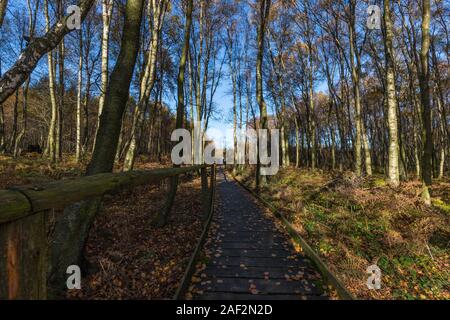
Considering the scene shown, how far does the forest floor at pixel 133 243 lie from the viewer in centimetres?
396

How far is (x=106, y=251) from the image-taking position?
521cm

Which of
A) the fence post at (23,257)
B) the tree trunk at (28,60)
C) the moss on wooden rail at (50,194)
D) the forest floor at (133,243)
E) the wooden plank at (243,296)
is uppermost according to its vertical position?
the tree trunk at (28,60)

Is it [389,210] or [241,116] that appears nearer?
[389,210]

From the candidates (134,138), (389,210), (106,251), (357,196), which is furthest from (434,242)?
(134,138)

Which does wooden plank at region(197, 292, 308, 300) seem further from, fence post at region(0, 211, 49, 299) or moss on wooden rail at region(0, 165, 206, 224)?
fence post at region(0, 211, 49, 299)

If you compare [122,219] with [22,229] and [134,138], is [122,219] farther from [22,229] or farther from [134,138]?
[22,229]

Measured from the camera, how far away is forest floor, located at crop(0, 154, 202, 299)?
3961mm

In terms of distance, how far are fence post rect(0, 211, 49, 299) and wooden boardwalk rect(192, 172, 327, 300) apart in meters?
2.75

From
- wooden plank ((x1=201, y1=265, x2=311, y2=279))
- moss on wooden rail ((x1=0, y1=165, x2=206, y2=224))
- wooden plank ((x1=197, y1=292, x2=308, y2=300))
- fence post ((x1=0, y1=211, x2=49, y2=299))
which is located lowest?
wooden plank ((x1=197, y1=292, x2=308, y2=300))

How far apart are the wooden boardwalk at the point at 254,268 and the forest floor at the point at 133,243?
579 millimetres

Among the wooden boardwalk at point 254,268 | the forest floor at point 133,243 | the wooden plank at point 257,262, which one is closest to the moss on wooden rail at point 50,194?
the forest floor at point 133,243

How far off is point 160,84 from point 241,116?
1006 cm

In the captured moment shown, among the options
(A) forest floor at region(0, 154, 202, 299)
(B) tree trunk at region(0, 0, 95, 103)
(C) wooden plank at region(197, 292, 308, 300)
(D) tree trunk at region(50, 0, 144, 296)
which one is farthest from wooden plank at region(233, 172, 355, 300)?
(B) tree trunk at region(0, 0, 95, 103)

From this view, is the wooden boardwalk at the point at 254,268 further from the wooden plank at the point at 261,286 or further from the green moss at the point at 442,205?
the green moss at the point at 442,205
